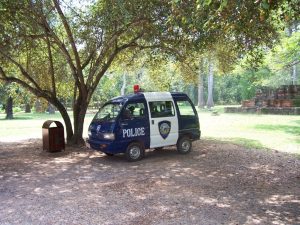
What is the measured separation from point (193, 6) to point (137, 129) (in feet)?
13.0

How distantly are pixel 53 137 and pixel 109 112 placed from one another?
299 centimetres

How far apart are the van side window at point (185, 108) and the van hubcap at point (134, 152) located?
6.20 feet

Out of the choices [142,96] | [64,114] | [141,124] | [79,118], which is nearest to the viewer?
[141,124]

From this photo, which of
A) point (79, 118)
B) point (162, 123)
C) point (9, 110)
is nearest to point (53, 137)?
point (79, 118)

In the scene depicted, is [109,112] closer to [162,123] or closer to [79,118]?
[162,123]

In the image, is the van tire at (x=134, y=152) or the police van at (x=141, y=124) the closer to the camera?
the police van at (x=141, y=124)

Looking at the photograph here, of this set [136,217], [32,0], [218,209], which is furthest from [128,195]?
[32,0]

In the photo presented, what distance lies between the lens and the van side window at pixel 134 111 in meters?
10.4

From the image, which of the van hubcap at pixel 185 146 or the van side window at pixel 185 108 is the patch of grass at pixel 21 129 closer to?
the van hubcap at pixel 185 146

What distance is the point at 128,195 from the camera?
23.5 ft

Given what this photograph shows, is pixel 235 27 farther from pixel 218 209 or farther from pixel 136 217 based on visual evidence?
pixel 136 217

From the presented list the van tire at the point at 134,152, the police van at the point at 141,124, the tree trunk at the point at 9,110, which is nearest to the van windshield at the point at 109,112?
the police van at the point at 141,124

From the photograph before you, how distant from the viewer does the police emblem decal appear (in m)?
11.0

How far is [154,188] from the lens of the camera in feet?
25.2
